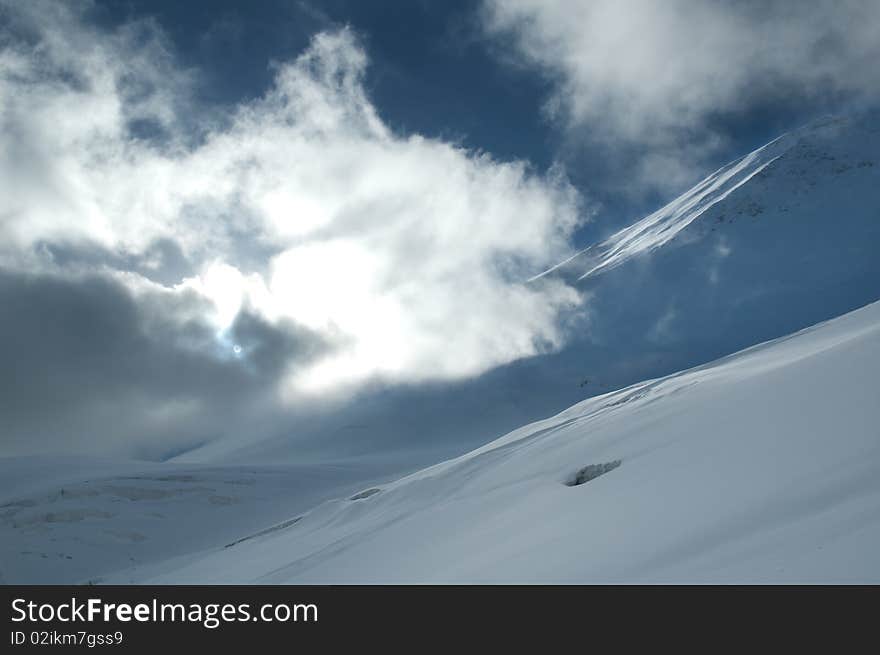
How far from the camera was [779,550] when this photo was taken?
4309 millimetres

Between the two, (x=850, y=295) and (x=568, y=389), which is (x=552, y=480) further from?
(x=850, y=295)

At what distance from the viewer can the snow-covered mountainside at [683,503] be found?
4488 millimetres

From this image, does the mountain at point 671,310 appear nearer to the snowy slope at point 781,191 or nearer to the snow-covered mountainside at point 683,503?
the snowy slope at point 781,191

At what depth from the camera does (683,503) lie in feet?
20.3

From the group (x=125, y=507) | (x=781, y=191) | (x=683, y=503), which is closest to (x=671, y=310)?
(x=781, y=191)

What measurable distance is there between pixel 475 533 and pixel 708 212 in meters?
138

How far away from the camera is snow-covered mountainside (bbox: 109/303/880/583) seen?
449 cm
